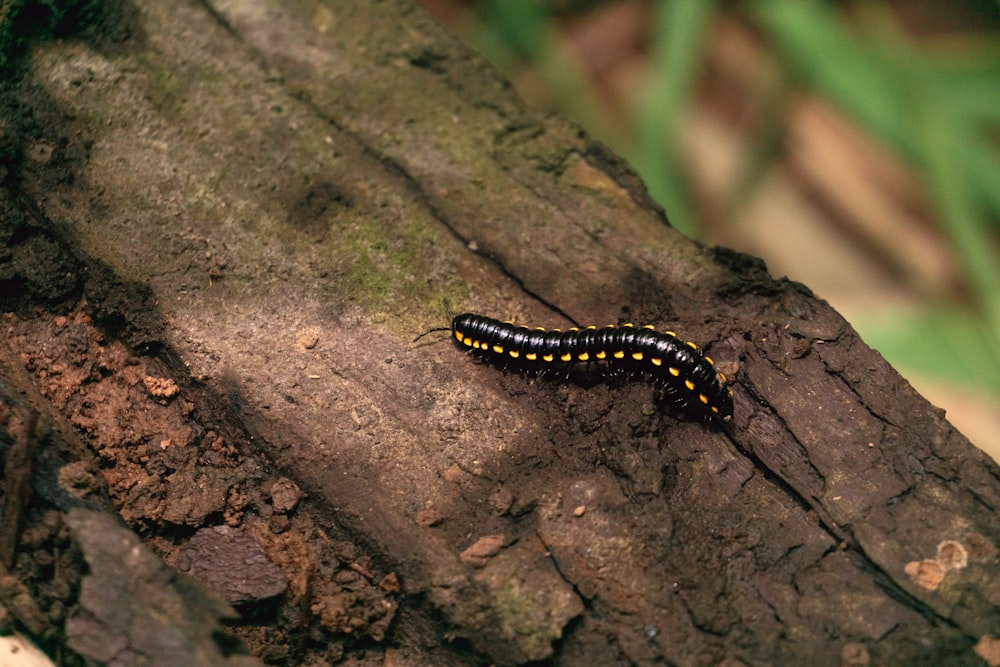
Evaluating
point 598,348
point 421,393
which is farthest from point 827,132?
point 421,393

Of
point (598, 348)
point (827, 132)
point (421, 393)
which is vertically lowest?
point (421, 393)

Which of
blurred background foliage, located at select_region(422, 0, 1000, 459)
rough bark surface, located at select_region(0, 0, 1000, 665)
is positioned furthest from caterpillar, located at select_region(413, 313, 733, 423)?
blurred background foliage, located at select_region(422, 0, 1000, 459)

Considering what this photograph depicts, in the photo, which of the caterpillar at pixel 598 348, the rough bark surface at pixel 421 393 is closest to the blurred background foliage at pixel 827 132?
the rough bark surface at pixel 421 393

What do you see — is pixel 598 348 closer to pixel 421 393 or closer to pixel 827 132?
pixel 421 393

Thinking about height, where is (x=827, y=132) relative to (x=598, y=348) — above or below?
Answer: above

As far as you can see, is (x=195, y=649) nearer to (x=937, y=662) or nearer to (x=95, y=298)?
(x=95, y=298)

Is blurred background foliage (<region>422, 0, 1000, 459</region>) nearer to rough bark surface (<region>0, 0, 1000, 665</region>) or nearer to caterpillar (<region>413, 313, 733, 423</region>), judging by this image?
rough bark surface (<region>0, 0, 1000, 665</region>)

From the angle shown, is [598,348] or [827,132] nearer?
[598,348]
